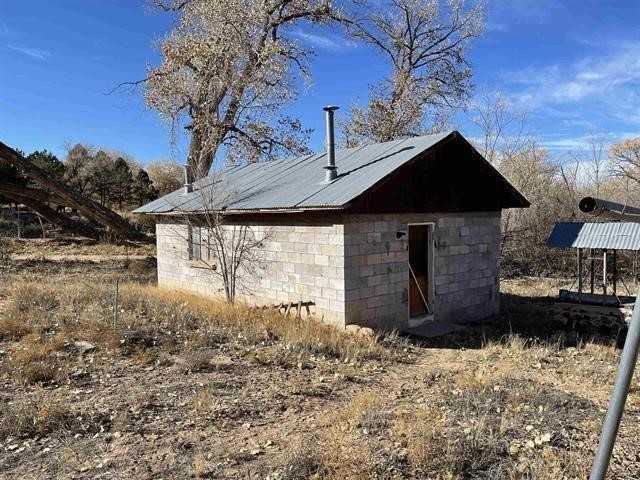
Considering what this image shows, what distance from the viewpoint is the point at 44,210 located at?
24219 mm

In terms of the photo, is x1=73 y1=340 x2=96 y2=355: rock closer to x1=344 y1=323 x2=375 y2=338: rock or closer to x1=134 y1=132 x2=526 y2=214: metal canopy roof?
x1=134 y1=132 x2=526 y2=214: metal canopy roof

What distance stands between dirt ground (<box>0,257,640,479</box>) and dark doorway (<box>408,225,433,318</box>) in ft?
6.98

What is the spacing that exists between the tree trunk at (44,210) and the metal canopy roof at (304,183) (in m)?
9.69

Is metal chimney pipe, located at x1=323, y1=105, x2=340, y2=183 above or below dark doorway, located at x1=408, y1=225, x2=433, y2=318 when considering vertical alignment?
above

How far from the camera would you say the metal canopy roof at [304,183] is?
32.3ft

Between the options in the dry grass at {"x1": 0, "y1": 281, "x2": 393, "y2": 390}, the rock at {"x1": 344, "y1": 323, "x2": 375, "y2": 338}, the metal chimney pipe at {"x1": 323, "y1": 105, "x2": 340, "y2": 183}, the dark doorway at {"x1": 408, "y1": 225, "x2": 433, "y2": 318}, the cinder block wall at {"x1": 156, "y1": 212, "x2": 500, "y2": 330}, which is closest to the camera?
the dry grass at {"x1": 0, "y1": 281, "x2": 393, "y2": 390}

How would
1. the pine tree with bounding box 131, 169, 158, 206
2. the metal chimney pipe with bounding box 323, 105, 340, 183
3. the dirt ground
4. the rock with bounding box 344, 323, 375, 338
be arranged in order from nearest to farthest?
the dirt ground < the rock with bounding box 344, 323, 375, 338 < the metal chimney pipe with bounding box 323, 105, 340, 183 < the pine tree with bounding box 131, 169, 158, 206

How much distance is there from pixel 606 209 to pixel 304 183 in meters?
9.37

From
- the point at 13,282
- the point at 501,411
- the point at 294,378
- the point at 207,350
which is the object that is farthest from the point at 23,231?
the point at 501,411

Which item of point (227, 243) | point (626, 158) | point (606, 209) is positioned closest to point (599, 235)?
point (227, 243)

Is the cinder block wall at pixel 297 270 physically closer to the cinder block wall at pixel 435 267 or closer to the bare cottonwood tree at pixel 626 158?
the cinder block wall at pixel 435 267

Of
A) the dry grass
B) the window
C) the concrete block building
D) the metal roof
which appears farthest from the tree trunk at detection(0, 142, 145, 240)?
the metal roof

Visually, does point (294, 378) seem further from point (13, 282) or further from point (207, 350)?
point (13, 282)

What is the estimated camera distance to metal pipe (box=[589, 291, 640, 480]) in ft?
7.25
